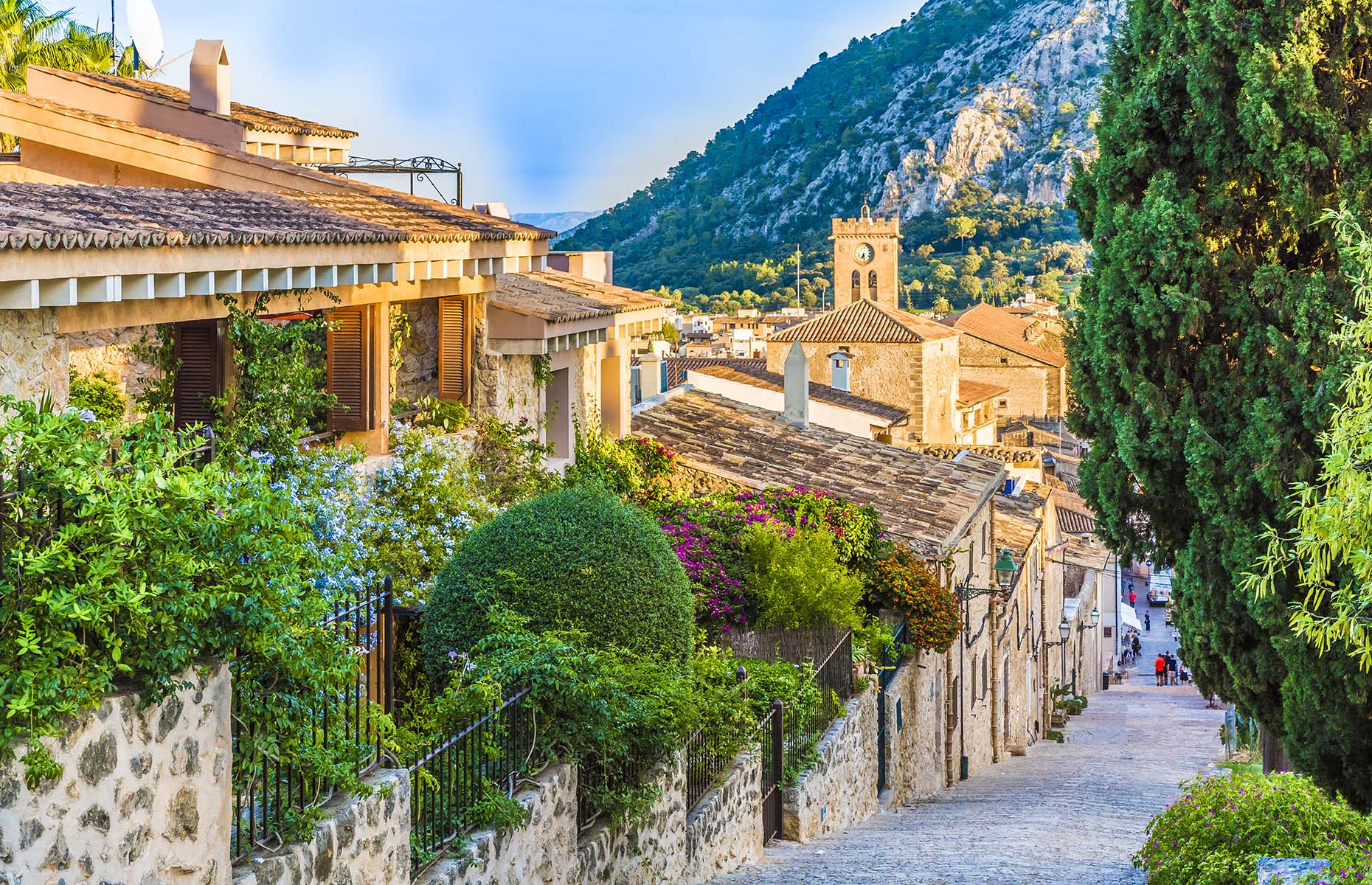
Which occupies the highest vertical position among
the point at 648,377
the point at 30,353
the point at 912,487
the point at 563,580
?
the point at 648,377

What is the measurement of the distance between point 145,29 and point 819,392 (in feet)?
73.1

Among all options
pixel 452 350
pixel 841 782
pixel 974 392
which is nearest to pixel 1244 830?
pixel 841 782

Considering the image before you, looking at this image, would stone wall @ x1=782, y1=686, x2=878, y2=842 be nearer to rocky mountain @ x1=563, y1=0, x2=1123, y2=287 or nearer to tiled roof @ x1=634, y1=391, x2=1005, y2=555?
tiled roof @ x1=634, y1=391, x2=1005, y2=555

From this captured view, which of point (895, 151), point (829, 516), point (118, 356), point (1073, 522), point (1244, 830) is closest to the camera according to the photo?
point (1244, 830)

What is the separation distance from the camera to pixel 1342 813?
34.2ft

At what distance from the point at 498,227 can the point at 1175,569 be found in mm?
7642

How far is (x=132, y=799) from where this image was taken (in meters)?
4.86

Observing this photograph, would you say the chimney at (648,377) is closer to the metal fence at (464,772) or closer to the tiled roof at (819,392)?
the tiled roof at (819,392)

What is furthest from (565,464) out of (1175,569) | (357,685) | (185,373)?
(357,685)

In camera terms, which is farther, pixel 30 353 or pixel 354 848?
pixel 30 353

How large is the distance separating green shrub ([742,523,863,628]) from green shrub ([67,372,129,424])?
7.17 meters

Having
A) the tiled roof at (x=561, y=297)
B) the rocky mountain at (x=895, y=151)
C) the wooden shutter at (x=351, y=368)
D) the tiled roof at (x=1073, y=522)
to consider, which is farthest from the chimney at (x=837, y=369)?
the rocky mountain at (x=895, y=151)

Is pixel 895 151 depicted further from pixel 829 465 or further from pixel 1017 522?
pixel 829 465

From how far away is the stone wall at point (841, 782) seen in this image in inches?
521
